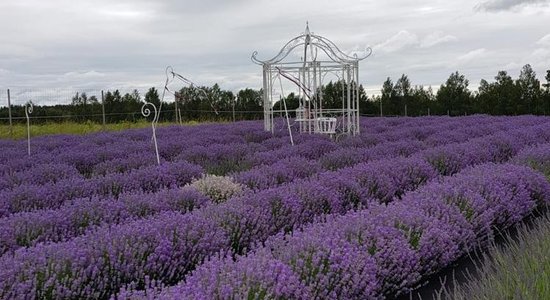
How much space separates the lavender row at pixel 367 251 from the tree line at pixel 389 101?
19700 millimetres

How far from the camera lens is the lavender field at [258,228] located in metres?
2.68

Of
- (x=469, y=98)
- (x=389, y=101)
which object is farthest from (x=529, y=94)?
(x=389, y=101)

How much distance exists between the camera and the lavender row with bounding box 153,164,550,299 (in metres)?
2.43

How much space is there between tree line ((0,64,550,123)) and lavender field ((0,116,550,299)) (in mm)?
18086

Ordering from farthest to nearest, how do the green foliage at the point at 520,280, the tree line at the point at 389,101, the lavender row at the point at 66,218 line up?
the tree line at the point at 389,101 < the lavender row at the point at 66,218 < the green foliage at the point at 520,280

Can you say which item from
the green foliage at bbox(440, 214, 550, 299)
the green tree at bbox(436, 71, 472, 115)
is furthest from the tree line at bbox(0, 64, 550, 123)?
the green foliage at bbox(440, 214, 550, 299)

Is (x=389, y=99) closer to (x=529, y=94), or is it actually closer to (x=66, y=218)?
(x=529, y=94)

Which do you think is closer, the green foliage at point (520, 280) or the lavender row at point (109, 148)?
the green foliage at point (520, 280)

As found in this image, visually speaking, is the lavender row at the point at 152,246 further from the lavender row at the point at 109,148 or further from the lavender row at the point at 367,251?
the lavender row at the point at 109,148

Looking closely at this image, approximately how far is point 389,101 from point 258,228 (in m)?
27.4

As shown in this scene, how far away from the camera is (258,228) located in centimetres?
400

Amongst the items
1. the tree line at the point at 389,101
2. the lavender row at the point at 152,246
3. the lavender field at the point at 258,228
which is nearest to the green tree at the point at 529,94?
the tree line at the point at 389,101

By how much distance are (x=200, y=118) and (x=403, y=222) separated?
72.2 ft

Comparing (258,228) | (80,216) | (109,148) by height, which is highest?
(109,148)
